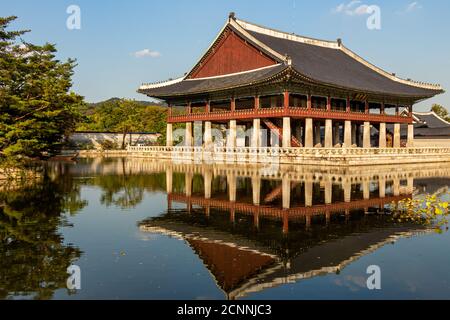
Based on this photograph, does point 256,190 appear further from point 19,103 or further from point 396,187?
point 19,103

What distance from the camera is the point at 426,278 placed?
9.72 m

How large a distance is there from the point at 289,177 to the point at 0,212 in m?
19.3

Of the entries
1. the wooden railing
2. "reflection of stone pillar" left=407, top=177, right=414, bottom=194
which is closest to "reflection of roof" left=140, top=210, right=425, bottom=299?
"reflection of stone pillar" left=407, top=177, right=414, bottom=194

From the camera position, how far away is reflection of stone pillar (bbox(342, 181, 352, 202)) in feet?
70.7

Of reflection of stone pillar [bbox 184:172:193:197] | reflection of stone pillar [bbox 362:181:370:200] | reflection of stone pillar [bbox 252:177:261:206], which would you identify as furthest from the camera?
reflection of stone pillar [bbox 184:172:193:197]

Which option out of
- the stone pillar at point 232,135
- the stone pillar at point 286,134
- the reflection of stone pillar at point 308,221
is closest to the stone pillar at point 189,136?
the stone pillar at point 232,135

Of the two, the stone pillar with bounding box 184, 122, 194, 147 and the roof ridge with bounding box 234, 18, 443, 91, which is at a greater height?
the roof ridge with bounding box 234, 18, 443, 91

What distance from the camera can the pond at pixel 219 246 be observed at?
903 centimetres

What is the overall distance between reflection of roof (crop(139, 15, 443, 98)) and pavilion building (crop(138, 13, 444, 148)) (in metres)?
0.13

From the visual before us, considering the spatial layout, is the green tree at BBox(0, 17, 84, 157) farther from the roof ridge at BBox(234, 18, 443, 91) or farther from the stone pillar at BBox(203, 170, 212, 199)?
the roof ridge at BBox(234, 18, 443, 91)

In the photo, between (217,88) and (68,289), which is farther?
(217,88)

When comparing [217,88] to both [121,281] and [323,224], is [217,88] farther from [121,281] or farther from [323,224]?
[121,281]
